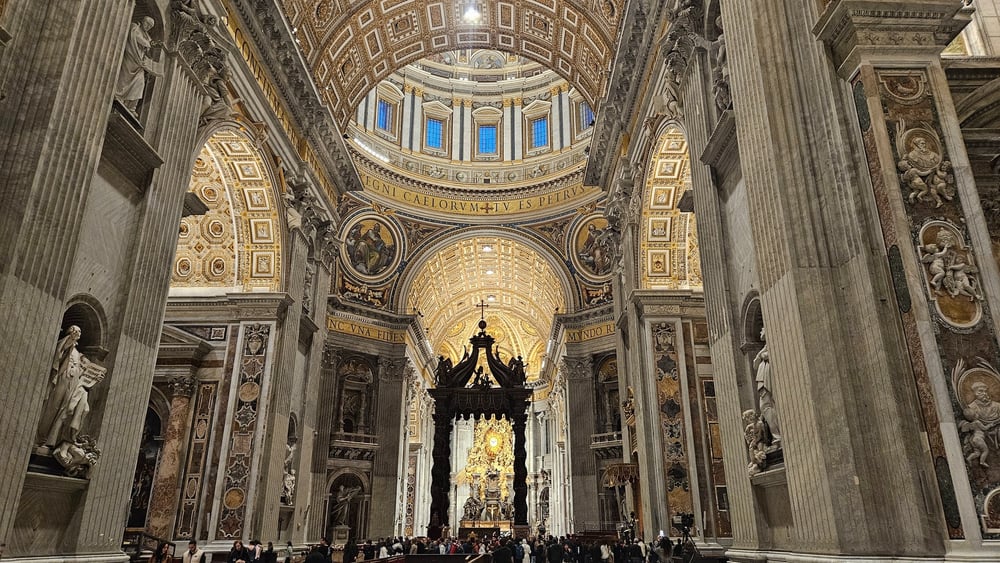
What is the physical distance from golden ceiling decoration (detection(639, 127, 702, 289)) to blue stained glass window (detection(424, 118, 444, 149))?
1806cm

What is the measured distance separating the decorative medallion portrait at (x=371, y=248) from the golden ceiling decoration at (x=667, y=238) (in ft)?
51.2

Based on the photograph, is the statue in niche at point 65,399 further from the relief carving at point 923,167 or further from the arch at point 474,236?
the arch at point 474,236

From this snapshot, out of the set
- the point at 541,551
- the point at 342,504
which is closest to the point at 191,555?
the point at 541,551

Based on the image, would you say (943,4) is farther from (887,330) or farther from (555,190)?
(555,190)

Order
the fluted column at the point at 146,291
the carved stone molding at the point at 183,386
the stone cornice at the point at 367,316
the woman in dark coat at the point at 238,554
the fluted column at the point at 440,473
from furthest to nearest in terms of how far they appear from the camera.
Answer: the stone cornice at the point at 367,316, the fluted column at the point at 440,473, the carved stone molding at the point at 183,386, the woman in dark coat at the point at 238,554, the fluted column at the point at 146,291

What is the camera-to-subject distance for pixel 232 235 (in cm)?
1259

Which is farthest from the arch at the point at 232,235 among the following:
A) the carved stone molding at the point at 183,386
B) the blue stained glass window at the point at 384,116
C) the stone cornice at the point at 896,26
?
the blue stained glass window at the point at 384,116

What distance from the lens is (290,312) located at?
42.1 ft

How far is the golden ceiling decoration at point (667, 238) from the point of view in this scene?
474 inches

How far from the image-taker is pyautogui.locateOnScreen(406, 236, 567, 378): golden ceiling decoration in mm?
28969

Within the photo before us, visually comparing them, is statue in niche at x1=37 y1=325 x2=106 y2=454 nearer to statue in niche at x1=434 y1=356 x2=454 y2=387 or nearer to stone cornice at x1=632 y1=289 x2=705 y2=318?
stone cornice at x1=632 y1=289 x2=705 y2=318

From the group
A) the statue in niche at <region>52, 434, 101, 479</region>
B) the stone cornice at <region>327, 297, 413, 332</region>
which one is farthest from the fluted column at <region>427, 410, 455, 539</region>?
the statue in niche at <region>52, 434, 101, 479</region>

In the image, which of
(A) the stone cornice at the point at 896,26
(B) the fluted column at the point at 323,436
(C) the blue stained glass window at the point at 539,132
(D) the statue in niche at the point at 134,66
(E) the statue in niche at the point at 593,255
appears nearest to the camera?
(A) the stone cornice at the point at 896,26

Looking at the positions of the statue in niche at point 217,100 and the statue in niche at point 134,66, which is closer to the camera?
the statue in niche at point 134,66
